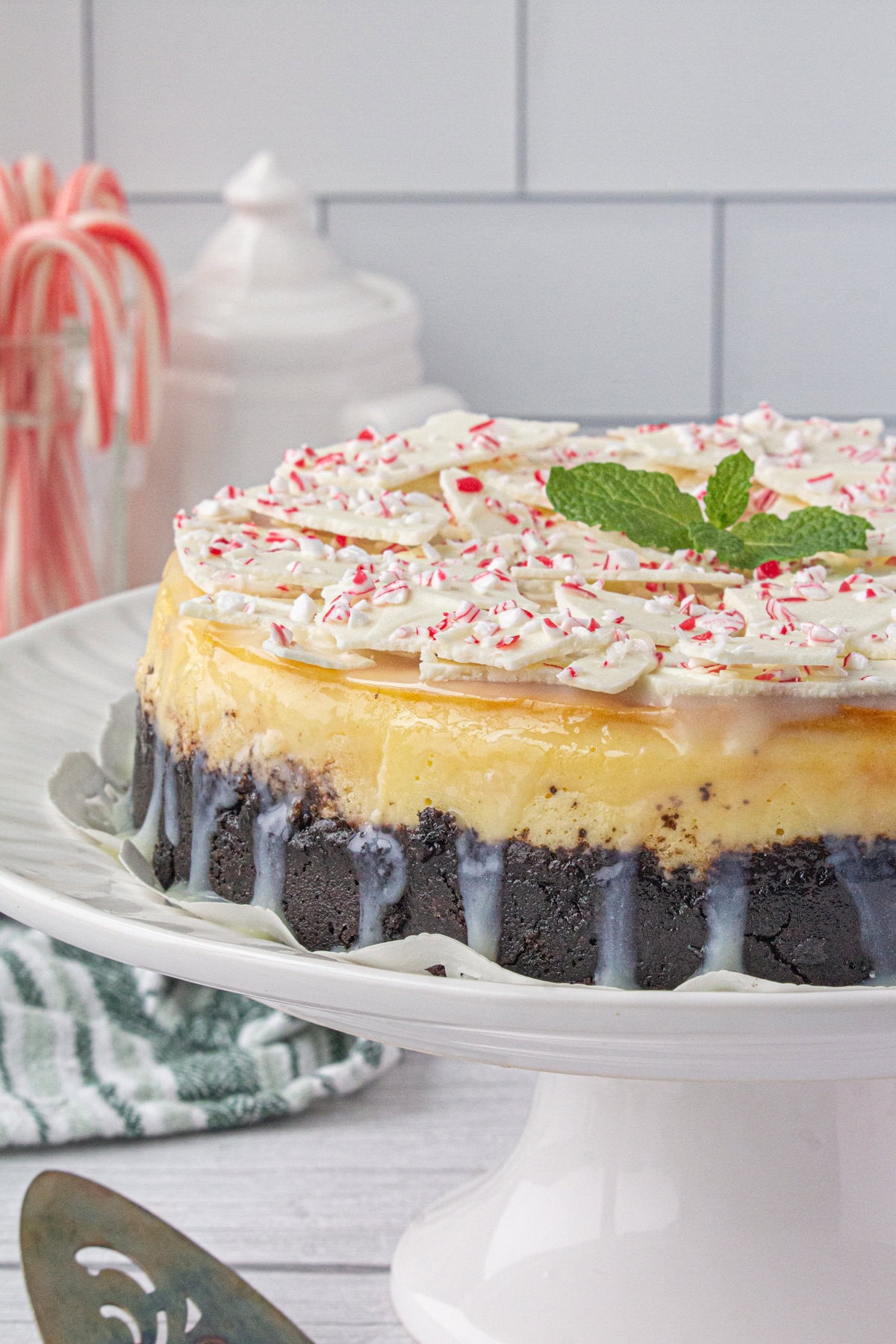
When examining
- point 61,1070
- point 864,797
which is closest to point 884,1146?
point 864,797

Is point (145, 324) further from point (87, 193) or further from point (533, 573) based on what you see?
point (533, 573)

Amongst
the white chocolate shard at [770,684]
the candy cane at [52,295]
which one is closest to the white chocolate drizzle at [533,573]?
the white chocolate shard at [770,684]

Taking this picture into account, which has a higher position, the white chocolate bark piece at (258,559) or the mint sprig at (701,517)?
the mint sprig at (701,517)

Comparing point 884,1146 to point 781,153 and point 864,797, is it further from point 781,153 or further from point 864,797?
point 781,153

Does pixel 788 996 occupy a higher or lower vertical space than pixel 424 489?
lower

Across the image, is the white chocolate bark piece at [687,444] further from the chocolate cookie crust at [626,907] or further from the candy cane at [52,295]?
the candy cane at [52,295]

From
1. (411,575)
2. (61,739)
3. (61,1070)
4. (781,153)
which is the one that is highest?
(781,153)

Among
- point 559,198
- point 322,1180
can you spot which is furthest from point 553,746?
point 559,198
